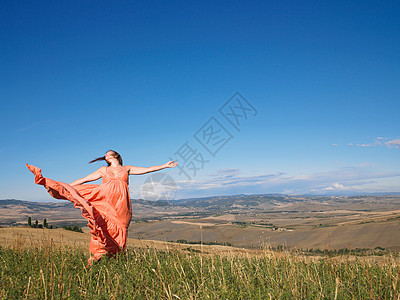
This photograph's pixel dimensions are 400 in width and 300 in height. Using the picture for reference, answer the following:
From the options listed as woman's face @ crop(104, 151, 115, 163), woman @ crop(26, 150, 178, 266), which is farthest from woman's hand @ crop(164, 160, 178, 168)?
woman's face @ crop(104, 151, 115, 163)

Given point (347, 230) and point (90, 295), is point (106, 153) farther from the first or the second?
point (347, 230)

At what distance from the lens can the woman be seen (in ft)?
17.3

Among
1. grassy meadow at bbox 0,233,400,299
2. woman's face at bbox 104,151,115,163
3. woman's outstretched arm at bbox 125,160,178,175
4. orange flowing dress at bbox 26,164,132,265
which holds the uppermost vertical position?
woman's face at bbox 104,151,115,163

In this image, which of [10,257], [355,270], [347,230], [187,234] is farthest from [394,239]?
[10,257]

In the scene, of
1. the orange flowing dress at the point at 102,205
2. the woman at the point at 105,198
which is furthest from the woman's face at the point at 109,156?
the orange flowing dress at the point at 102,205

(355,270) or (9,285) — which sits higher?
(9,285)

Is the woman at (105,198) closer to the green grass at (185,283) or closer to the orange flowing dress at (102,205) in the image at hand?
the orange flowing dress at (102,205)

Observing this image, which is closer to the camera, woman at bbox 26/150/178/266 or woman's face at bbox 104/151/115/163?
woman at bbox 26/150/178/266

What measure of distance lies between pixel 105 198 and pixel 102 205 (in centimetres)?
15

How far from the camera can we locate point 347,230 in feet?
178

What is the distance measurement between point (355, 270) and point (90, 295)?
4.24 metres

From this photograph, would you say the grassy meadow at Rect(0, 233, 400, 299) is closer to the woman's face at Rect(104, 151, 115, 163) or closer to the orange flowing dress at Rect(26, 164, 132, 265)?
the orange flowing dress at Rect(26, 164, 132, 265)

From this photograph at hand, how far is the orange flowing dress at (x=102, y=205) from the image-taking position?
525cm

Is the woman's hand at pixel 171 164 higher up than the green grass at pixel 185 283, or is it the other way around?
the woman's hand at pixel 171 164
